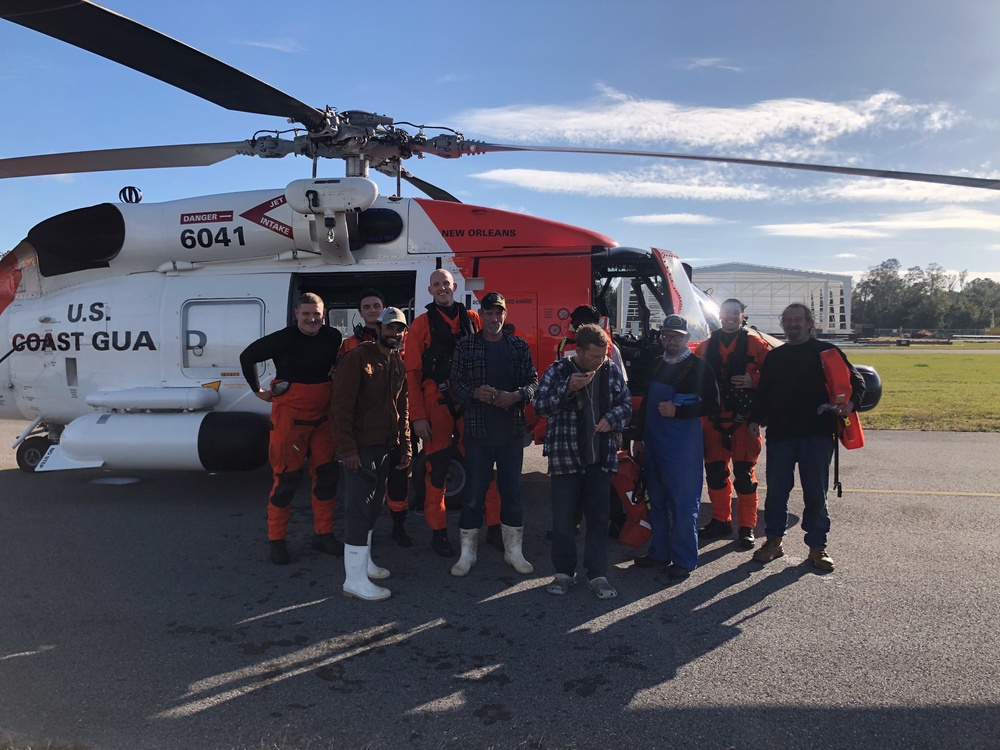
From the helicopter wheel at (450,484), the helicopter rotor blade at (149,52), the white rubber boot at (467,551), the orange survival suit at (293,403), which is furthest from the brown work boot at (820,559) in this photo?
the helicopter rotor blade at (149,52)

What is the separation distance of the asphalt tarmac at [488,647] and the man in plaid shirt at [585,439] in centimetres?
25

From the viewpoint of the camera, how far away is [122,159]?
598 centimetres

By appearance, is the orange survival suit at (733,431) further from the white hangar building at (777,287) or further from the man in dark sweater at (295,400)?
the white hangar building at (777,287)

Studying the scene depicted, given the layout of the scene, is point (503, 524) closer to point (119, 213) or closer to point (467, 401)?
point (467, 401)

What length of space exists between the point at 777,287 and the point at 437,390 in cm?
5226

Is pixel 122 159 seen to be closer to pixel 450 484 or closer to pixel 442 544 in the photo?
pixel 450 484

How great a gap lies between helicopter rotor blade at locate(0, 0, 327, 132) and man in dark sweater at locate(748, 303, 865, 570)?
158 inches

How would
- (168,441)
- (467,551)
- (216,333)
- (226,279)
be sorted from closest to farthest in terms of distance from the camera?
1. (467,551)
2. (168,441)
3. (216,333)
4. (226,279)

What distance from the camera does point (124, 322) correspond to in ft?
21.5

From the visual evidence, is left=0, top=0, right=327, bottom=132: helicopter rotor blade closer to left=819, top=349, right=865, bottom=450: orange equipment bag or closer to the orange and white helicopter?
the orange and white helicopter

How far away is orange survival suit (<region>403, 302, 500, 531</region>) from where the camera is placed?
465cm

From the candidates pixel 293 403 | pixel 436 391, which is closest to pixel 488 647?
pixel 436 391

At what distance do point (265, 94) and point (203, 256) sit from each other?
2337mm

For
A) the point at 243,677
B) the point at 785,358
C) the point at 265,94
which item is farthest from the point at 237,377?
the point at 785,358
